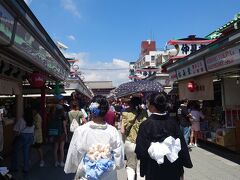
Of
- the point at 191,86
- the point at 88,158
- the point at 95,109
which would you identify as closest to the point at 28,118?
the point at 95,109

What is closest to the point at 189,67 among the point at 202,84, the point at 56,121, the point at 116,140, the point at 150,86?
the point at 202,84

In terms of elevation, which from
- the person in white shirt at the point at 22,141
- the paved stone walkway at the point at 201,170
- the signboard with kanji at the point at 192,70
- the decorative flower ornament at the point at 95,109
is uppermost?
the signboard with kanji at the point at 192,70

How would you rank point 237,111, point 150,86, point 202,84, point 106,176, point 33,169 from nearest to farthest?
point 106,176 < point 150,86 < point 33,169 < point 237,111 < point 202,84

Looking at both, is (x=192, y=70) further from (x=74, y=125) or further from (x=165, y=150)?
(x=165, y=150)

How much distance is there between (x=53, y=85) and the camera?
55.8ft

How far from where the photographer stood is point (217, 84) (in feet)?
49.8

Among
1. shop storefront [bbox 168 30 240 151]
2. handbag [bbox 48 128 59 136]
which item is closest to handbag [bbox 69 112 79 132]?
handbag [bbox 48 128 59 136]

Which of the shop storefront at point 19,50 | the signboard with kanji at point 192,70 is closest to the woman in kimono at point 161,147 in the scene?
the shop storefront at point 19,50

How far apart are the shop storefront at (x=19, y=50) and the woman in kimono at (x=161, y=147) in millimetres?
2482

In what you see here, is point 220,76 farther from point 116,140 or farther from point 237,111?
point 116,140

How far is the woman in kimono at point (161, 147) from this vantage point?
14.0ft

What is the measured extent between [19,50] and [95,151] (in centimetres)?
310

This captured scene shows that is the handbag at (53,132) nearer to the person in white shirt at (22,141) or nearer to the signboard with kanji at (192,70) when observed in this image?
the person in white shirt at (22,141)

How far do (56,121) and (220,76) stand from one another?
616 centimetres
